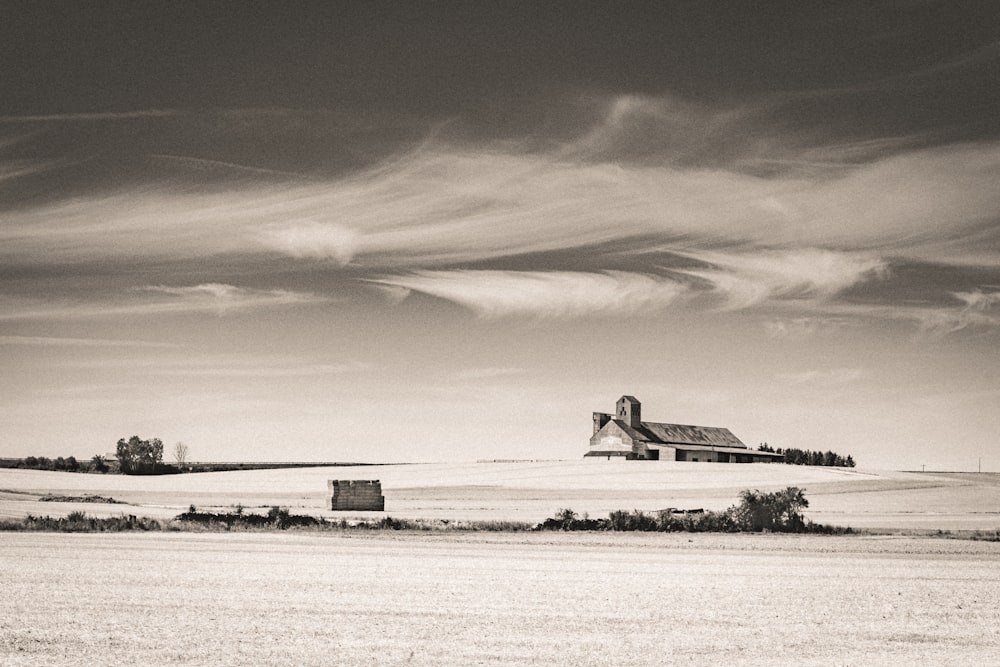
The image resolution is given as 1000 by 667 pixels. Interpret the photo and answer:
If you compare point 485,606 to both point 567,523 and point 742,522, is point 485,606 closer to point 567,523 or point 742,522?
point 567,523

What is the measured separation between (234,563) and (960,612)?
1523cm

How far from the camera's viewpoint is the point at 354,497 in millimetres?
53594

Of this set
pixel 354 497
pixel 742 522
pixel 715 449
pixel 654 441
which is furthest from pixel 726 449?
pixel 742 522

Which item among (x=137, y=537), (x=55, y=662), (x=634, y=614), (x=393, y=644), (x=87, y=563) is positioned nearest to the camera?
(x=55, y=662)

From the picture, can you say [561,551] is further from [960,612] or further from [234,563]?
[960,612]

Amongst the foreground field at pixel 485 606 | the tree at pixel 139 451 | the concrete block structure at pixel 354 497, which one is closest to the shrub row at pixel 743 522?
the foreground field at pixel 485 606

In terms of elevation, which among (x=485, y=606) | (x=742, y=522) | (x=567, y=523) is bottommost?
(x=485, y=606)

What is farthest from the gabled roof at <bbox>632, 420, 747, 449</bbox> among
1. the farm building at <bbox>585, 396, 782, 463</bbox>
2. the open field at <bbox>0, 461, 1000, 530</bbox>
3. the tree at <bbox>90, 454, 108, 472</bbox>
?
the tree at <bbox>90, 454, 108, 472</bbox>

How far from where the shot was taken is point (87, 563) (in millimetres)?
24188

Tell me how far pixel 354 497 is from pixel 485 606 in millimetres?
37301

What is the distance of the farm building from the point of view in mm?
111438

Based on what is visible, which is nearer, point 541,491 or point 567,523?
point 567,523

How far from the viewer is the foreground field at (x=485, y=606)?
42.1 ft

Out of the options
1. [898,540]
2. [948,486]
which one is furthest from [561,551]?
[948,486]
